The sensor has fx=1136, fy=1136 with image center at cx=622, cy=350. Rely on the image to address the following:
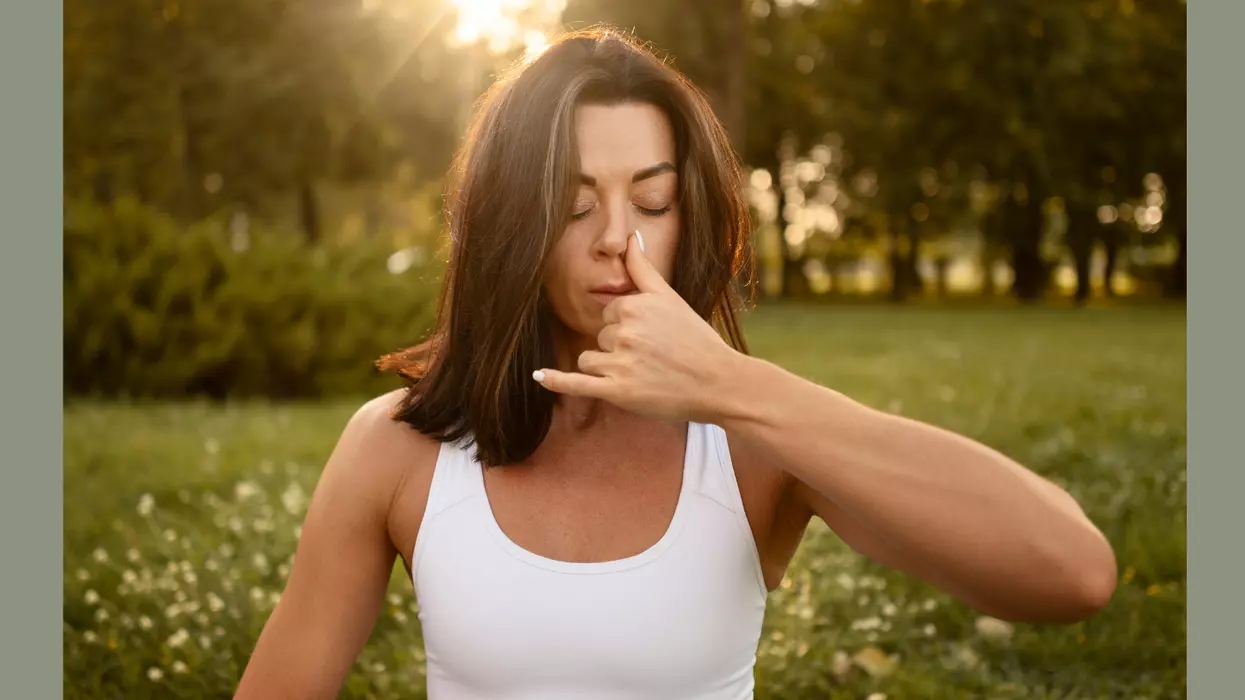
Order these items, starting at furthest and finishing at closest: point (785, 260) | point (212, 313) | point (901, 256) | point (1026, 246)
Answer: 1. point (785, 260)
2. point (901, 256)
3. point (1026, 246)
4. point (212, 313)

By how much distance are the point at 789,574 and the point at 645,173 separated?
3.17 meters

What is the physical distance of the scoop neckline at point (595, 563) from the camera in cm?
192

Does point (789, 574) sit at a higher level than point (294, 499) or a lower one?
lower

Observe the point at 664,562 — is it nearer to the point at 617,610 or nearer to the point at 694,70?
the point at 617,610

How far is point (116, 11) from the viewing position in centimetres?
2294

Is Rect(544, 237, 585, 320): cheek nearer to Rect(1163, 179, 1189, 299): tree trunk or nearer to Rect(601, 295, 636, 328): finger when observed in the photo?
Rect(601, 295, 636, 328): finger

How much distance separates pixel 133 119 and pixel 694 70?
11682mm

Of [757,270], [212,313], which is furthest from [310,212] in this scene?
[757,270]

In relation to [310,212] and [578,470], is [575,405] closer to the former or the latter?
[578,470]

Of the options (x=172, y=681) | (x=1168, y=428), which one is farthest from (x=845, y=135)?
(x=172, y=681)

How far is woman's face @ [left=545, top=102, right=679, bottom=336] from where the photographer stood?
191 cm

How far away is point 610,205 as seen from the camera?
1913mm

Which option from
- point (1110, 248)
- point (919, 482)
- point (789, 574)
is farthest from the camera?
point (1110, 248)

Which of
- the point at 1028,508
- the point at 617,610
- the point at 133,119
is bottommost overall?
the point at 617,610
